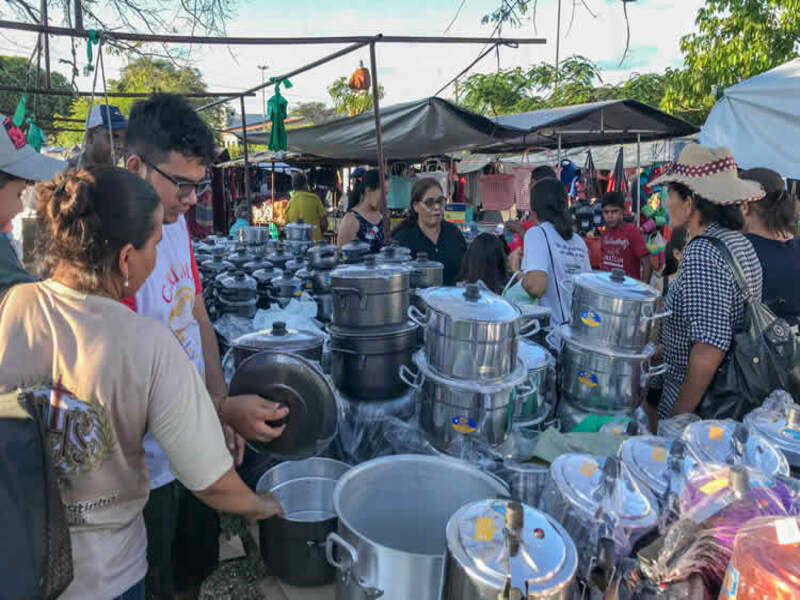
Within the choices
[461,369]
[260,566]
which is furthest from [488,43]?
[260,566]

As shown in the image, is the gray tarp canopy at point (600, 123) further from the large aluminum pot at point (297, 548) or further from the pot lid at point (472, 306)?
the large aluminum pot at point (297, 548)

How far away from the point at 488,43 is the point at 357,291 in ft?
8.84

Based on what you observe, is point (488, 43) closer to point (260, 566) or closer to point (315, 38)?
point (315, 38)

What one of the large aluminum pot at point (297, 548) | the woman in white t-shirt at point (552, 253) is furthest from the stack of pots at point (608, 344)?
the large aluminum pot at point (297, 548)

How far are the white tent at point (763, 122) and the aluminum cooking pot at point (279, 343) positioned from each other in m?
3.59

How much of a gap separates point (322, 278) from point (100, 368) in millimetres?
2452

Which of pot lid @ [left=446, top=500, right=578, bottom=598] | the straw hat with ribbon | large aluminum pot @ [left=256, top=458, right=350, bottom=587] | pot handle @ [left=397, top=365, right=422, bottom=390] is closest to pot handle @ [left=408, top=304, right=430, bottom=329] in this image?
pot handle @ [left=397, top=365, right=422, bottom=390]

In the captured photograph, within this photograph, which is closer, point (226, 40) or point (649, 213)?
point (226, 40)

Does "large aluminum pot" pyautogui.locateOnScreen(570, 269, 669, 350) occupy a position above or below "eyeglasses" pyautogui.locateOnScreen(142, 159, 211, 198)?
below

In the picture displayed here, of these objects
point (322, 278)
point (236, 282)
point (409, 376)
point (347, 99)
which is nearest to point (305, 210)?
point (322, 278)

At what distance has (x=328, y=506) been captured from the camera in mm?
2285

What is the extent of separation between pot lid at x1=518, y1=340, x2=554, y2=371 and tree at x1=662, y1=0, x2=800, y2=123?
818 centimetres

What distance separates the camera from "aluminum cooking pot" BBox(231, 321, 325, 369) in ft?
6.94

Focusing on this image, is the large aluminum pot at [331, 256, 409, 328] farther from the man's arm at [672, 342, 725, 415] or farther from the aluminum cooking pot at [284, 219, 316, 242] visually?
the aluminum cooking pot at [284, 219, 316, 242]
